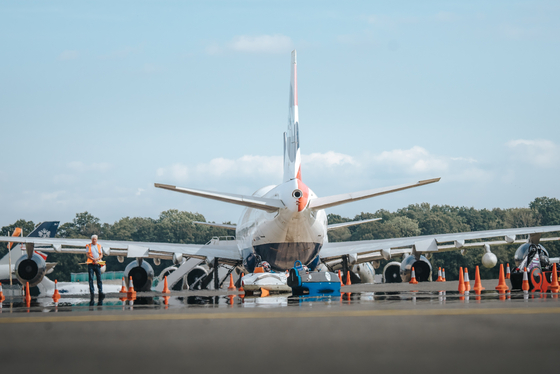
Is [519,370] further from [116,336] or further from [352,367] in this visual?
[116,336]

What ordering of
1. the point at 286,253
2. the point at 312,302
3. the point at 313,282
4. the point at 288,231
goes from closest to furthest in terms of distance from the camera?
the point at 312,302 < the point at 313,282 < the point at 288,231 < the point at 286,253

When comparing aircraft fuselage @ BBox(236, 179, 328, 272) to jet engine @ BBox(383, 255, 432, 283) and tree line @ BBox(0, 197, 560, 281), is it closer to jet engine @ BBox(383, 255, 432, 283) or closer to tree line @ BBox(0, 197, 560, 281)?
jet engine @ BBox(383, 255, 432, 283)

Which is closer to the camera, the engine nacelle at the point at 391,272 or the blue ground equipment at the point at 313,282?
the blue ground equipment at the point at 313,282

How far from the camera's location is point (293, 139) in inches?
1069

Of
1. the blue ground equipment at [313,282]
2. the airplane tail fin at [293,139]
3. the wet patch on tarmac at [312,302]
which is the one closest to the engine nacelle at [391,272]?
the airplane tail fin at [293,139]

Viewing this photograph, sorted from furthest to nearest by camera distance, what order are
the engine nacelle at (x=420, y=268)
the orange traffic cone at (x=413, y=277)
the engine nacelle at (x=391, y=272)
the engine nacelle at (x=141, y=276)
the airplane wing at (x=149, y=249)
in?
the engine nacelle at (x=391, y=272) → the engine nacelle at (x=420, y=268) → the engine nacelle at (x=141, y=276) → the orange traffic cone at (x=413, y=277) → the airplane wing at (x=149, y=249)

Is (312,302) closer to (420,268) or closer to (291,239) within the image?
(291,239)

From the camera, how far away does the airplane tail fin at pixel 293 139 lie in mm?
26606

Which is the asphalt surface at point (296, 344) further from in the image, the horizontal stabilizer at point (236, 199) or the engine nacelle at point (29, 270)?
the engine nacelle at point (29, 270)

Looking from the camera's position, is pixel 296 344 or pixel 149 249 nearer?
pixel 296 344

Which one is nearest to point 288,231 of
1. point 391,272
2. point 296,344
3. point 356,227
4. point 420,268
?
point 420,268

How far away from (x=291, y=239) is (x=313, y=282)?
9.44m

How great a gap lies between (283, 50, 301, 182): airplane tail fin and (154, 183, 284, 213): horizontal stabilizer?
3.63 metres

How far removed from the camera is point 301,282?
15281 millimetres
